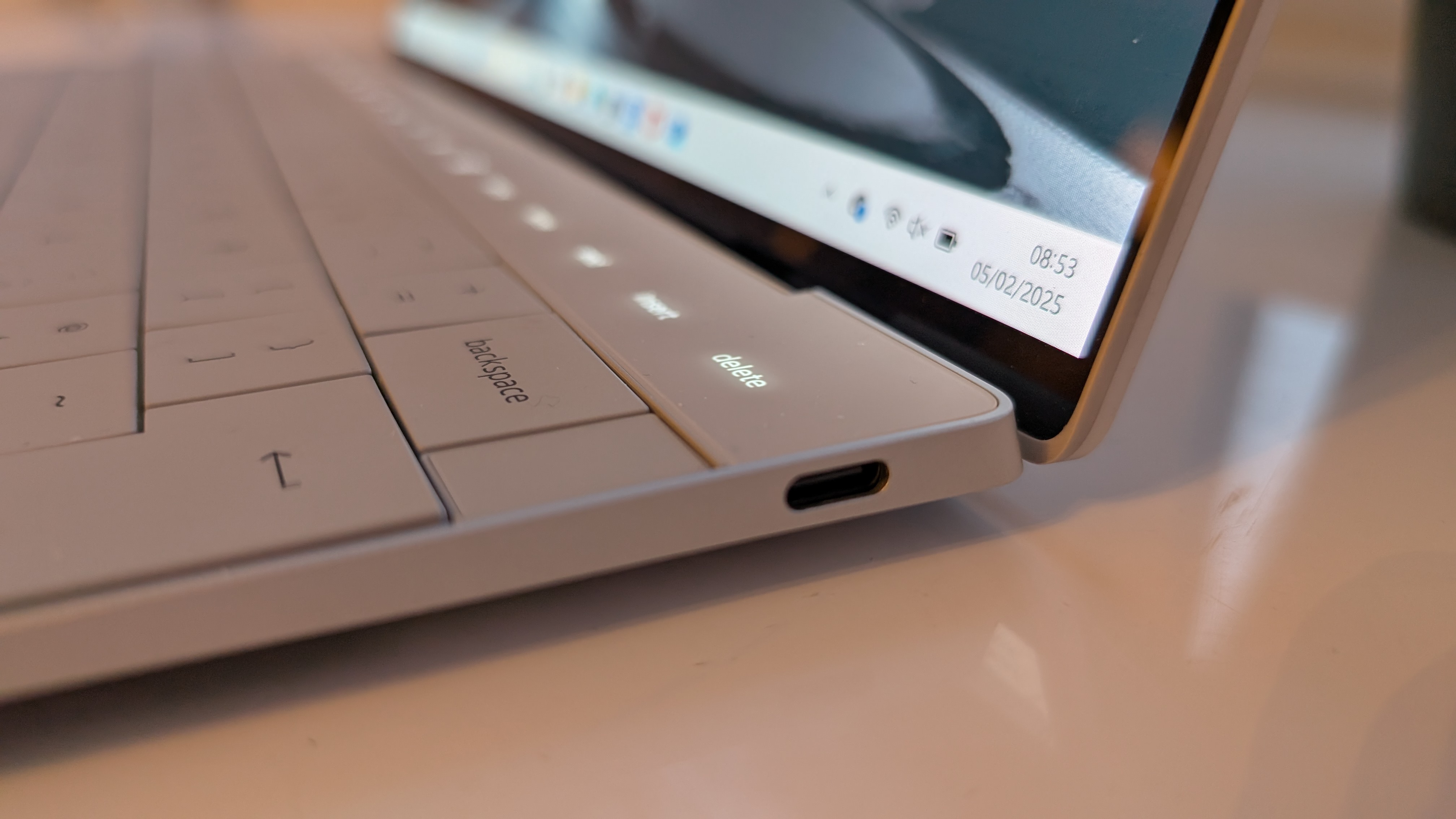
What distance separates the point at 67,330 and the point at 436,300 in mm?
121

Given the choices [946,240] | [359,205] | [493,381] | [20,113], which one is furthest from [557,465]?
[20,113]

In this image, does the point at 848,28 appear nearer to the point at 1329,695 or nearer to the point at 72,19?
the point at 1329,695

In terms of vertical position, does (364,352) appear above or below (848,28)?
below

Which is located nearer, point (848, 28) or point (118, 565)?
point (118, 565)

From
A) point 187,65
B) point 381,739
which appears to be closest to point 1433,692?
point 381,739

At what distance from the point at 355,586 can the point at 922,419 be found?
0.50 feet

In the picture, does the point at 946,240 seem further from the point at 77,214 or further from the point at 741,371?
the point at 77,214

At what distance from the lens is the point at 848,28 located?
454 mm

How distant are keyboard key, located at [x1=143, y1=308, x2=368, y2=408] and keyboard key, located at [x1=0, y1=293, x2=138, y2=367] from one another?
0.06 ft

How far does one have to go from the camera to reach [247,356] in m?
0.29

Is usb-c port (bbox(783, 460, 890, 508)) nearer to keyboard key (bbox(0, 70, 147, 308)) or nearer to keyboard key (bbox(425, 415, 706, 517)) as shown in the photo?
keyboard key (bbox(425, 415, 706, 517))

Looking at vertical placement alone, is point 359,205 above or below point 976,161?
below

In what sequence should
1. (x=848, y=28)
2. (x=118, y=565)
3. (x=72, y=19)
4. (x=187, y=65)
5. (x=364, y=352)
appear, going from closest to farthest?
(x=118, y=565)
(x=364, y=352)
(x=848, y=28)
(x=187, y=65)
(x=72, y=19)

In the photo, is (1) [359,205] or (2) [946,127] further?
(1) [359,205]
